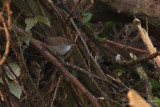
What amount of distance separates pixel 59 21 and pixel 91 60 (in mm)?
575

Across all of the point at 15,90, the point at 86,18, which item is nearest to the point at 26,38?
the point at 15,90

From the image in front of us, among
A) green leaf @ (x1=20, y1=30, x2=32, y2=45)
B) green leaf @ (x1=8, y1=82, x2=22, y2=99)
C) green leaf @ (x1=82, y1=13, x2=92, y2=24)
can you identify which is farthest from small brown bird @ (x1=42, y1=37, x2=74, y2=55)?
green leaf @ (x1=8, y1=82, x2=22, y2=99)

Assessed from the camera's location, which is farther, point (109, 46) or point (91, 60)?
point (109, 46)

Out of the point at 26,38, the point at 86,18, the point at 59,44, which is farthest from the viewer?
the point at 59,44

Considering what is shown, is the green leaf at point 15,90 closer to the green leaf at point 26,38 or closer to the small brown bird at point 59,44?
the green leaf at point 26,38

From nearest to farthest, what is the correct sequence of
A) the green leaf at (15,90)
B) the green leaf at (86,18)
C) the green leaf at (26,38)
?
the green leaf at (26,38) < the green leaf at (15,90) < the green leaf at (86,18)

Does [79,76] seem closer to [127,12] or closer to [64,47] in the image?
[64,47]

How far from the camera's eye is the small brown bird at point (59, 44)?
2.89 metres

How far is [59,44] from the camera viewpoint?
10.1 ft

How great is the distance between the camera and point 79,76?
2.94 meters

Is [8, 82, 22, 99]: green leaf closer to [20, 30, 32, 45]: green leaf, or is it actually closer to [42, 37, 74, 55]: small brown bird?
[20, 30, 32, 45]: green leaf

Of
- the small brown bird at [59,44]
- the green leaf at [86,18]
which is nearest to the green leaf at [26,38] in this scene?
the small brown bird at [59,44]

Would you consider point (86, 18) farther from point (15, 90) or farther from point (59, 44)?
point (15, 90)

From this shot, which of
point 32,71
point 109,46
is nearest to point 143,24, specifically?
point 109,46
